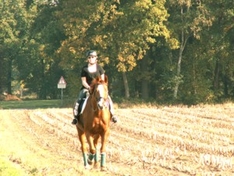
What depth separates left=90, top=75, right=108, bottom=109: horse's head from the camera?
13.5 m

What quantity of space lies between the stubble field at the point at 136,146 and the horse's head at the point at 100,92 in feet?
5.89

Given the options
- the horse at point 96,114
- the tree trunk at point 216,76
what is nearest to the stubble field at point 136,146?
→ the horse at point 96,114

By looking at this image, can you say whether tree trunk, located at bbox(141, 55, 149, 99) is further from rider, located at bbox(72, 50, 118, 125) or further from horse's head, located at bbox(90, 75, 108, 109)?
horse's head, located at bbox(90, 75, 108, 109)

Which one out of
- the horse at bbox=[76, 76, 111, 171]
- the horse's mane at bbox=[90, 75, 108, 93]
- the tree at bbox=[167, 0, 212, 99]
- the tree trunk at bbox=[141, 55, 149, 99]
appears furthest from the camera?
the tree trunk at bbox=[141, 55, 149, 99]

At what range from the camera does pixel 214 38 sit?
155 ft

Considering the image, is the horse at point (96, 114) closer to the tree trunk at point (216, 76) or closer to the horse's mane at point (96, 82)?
the horse's mane at point (96, 82)

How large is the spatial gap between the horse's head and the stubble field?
1796 mm

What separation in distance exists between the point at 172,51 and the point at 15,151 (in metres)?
34.1

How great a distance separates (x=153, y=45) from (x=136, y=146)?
31.2 m

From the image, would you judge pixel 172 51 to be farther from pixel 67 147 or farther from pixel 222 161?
pixel 222 161

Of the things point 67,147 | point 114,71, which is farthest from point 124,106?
point 67,147

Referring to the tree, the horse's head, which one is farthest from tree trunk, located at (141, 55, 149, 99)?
the horse's head

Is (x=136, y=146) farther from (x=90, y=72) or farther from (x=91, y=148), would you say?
(x=90, y=72)

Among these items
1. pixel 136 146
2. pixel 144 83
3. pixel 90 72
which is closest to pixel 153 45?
pixel 144 83
